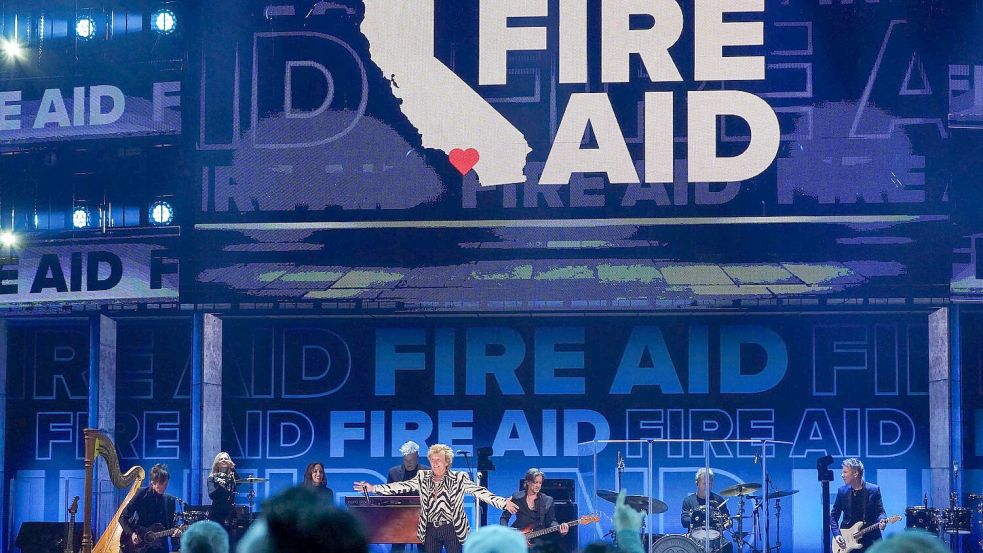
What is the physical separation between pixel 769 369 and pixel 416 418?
4052mm

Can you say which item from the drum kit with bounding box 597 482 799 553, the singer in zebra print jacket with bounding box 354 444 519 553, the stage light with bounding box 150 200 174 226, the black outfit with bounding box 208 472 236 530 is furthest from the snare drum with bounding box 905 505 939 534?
the stage light with bounding box 150 200 174 226

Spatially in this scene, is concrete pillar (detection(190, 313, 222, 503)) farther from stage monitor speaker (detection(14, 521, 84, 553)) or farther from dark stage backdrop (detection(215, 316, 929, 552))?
stage monitor speaker (detection(14, 521, 84, 553))

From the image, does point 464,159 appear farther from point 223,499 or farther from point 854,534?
point 854,534

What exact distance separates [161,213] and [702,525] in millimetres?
6817

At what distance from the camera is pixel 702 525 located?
1232 centimetres

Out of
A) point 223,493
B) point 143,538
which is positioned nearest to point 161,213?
point 223,493

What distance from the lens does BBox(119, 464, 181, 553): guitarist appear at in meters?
11.9

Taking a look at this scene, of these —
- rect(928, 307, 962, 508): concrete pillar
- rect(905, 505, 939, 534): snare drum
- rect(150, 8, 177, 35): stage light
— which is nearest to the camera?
rect(905, 505, 939, 534): snare drum

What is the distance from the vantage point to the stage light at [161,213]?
46.6 ft

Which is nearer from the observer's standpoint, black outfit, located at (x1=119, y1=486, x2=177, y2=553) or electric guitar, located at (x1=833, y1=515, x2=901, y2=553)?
black outfit, located at (x1=119, y1=486, x2=177, y2=553)

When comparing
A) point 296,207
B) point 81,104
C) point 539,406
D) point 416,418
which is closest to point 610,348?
point 539,406

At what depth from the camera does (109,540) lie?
11547 millimetres

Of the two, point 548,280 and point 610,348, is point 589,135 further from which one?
point 610,348

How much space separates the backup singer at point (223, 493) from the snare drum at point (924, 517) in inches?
253
